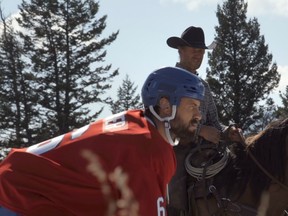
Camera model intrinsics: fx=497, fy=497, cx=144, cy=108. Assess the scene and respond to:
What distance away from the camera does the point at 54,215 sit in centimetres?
228

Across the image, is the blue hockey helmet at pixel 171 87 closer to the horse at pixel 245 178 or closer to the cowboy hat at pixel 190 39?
the horse at pixel 245 178

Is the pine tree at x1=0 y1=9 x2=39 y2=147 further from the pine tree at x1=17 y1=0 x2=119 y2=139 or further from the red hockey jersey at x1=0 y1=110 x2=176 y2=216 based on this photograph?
the red hockey jersey at x1=0 y1=110 x2=176 y2=216

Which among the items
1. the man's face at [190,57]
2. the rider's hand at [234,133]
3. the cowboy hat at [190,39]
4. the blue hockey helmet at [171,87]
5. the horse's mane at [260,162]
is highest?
the cowboy hat at [190,39]

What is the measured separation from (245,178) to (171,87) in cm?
208

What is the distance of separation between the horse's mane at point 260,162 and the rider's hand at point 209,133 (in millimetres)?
316

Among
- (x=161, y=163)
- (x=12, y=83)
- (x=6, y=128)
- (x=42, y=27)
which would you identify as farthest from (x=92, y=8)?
(x=161, y=163)

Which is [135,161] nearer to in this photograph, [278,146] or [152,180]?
[152,180]

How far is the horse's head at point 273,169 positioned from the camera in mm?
4328

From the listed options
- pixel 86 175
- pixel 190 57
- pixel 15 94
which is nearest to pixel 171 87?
pixel 86 175

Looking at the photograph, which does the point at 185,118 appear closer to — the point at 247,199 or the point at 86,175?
the point at 86,175

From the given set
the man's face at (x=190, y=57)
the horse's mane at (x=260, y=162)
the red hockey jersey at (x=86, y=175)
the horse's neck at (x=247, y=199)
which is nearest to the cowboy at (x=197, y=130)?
the man's face at (x=190, y=57)

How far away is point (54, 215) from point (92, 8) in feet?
92.5

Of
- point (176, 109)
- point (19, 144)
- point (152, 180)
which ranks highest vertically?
point (176, 109)

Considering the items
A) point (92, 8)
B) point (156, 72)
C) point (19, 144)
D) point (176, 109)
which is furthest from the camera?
point (92, 8)
